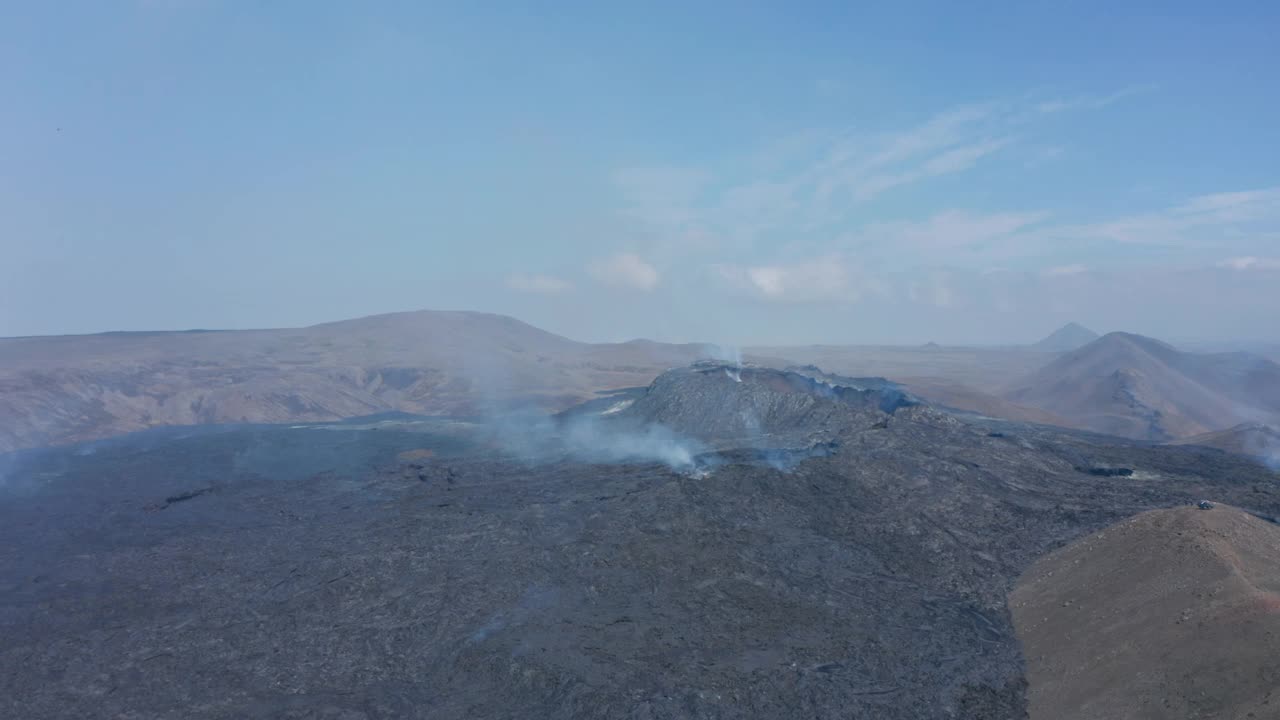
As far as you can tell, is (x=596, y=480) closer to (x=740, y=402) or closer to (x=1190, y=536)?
(x=740, y=402)

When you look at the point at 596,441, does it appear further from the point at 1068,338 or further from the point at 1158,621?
the point at 1068,338

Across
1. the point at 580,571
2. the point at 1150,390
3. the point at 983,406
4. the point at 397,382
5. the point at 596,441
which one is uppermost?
the point at 397,382

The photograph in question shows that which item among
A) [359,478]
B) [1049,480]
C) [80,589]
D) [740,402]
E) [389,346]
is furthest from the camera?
[389,346]

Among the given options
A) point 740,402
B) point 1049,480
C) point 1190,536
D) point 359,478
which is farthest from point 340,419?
point 1190,536

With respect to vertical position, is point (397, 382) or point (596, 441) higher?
point (397, 382)

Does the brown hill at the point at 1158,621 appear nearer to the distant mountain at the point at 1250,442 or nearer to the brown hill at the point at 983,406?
the distant mountain at the point at 1250,442

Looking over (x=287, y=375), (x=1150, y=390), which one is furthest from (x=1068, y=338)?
(x=287, y=375)
